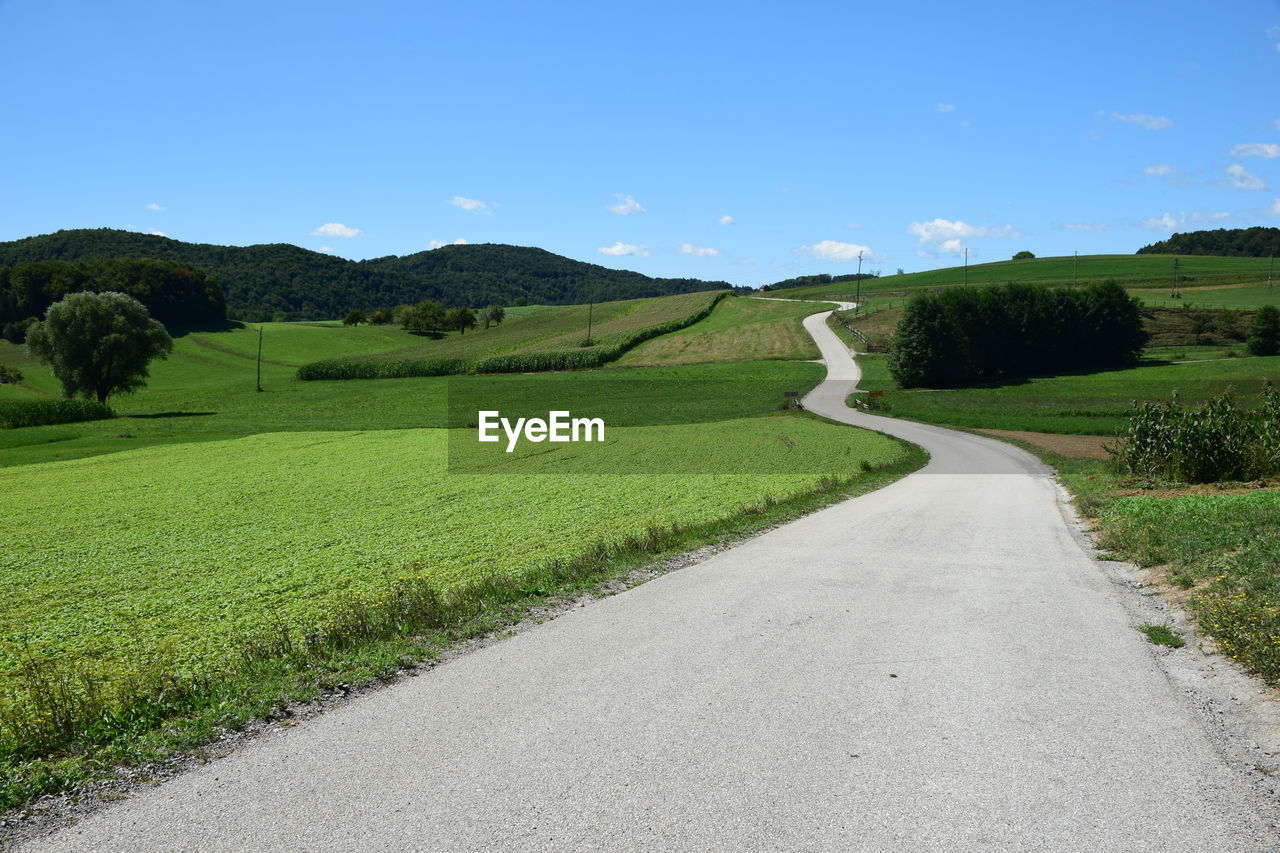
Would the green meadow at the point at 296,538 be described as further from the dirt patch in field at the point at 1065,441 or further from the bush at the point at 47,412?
the dirt patch in field at the point at 1065,441

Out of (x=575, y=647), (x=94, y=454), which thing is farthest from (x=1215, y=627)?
(x=94, y=454)

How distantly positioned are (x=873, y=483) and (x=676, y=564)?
1482cm

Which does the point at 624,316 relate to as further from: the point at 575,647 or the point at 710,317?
the point at 575,647

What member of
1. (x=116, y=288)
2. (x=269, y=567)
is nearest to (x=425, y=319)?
(x=116, y=288)

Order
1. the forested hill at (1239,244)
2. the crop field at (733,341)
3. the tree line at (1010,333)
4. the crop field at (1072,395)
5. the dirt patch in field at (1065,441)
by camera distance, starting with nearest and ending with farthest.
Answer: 1. the dirt patch in field at (1065,441)
2. the crop field at (1072,395)
3. the tree line at (1010,333)
4. the crop field at (733,341)
5. the forested hill at (1239,244)

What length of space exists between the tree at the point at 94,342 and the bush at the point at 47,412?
19.4ft

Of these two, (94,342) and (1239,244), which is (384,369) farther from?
(1239,244)

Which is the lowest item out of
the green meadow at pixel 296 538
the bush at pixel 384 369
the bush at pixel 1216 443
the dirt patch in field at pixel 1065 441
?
the dirt patch in field at pixel 1065 441

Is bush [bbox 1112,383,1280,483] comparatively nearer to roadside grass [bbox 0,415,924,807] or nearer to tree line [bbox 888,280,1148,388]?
roadside grass [bbox 0,415,924,807]

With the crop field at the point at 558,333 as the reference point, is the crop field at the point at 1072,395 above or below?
below

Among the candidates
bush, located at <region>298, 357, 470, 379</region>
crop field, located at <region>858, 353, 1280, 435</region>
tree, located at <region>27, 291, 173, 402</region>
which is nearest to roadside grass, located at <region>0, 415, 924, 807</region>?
crop field, located at <region>858, 353, 1280, 435</region>

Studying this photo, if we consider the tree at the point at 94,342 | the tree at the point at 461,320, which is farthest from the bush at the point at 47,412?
the tree at the point at 461,320

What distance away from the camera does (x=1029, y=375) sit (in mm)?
84312

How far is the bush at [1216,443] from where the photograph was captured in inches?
880
